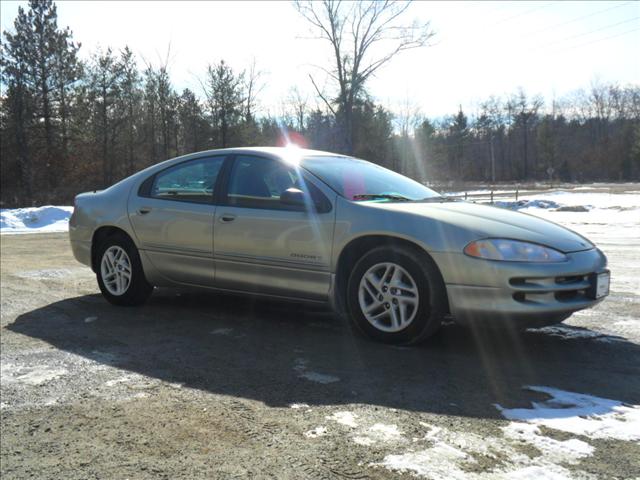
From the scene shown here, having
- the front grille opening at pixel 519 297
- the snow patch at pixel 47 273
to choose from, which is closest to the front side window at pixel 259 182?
the front grille opening at pixel 519 297

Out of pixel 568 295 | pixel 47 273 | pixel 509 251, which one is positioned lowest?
pixel 47 273

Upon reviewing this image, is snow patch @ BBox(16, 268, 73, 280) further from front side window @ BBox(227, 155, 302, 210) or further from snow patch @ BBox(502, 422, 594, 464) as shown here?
snow patch @ BBox(502, 422, 594, 464)

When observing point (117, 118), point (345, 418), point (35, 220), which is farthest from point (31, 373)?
point (117, 118)

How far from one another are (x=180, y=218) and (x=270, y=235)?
106 cm

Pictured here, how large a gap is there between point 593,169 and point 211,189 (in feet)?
275

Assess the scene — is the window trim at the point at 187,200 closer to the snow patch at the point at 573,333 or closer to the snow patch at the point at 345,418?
the snow patch at the point at 345,418

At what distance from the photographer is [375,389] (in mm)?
3215

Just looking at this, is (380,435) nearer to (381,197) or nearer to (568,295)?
(568,295)

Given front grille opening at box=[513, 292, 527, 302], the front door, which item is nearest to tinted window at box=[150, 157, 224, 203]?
the front door

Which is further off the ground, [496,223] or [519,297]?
[496,223]

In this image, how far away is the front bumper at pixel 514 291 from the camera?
3643 mm

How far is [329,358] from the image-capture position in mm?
3857

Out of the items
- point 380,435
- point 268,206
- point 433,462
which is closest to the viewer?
point 433,462

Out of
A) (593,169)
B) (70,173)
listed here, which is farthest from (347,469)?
(593,169)
